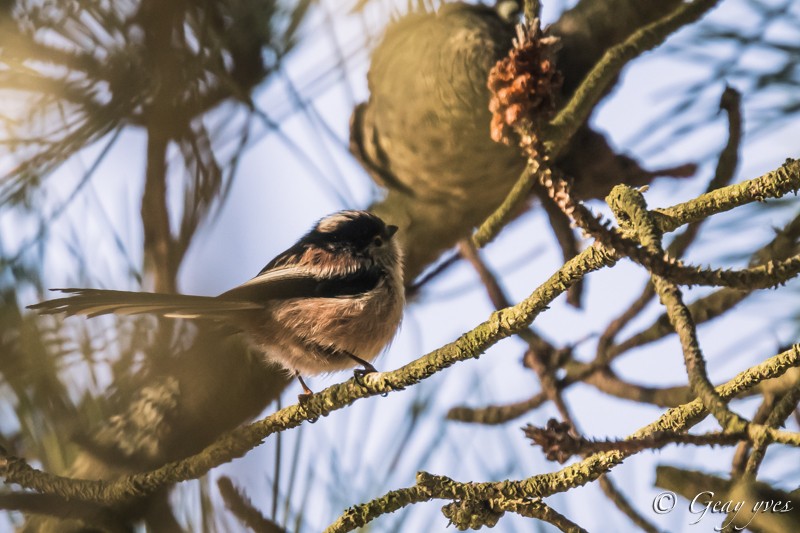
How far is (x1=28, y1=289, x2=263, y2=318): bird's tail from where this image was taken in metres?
1.64

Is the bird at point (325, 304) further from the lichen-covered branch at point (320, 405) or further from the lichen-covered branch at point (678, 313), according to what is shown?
the lichen-covered branch at point (678, 313)

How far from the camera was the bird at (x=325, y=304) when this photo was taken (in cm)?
222

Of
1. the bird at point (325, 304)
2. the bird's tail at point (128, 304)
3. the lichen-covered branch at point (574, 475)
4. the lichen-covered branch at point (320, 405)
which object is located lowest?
the lichen-covered branch at point (574, 475)

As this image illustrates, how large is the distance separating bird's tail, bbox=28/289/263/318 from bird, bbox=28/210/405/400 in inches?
2.2

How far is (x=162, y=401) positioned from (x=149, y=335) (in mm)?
180

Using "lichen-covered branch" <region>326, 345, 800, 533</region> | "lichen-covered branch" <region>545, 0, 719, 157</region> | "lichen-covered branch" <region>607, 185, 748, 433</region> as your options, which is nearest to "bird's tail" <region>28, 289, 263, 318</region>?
"lichen-covered branch" <region>326, 345, 800, 533</region>

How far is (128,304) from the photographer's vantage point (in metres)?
1.71

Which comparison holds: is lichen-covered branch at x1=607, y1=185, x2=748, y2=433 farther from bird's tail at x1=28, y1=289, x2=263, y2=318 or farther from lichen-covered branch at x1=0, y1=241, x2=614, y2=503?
bird's tail at x1=28, y1=289, x2=263, y2=318

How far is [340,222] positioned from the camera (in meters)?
2.53

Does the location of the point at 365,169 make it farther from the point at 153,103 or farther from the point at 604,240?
the point at 604,240

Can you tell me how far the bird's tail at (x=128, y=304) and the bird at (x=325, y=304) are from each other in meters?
0.05

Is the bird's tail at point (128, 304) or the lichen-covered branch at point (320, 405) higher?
the bird's tail at point (128, 304)

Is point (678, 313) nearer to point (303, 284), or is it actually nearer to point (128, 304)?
point (128, 304)

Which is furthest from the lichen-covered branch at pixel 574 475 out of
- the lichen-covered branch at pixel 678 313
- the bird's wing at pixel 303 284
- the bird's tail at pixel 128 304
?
the bird's wing at pixel 303 284
